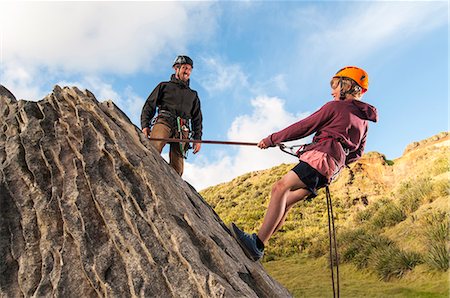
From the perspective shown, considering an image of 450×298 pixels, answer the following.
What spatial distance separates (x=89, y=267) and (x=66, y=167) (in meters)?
1.50

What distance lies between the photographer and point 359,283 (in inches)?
525

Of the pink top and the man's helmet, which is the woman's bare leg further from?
the man's helmet

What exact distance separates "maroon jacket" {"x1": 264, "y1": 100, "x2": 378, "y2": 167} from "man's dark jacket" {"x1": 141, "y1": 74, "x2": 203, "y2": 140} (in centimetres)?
303

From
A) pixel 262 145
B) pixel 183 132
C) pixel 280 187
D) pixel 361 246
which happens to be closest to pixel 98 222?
pixel 280 187

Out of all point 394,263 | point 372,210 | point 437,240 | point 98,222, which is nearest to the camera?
point 98,222

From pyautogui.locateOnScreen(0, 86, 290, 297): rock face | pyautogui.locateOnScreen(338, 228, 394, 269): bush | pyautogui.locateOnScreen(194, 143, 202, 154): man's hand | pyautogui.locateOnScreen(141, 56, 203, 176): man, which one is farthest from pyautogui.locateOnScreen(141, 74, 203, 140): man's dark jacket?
pyautogui.locateOnScreen(338, 228, 394, 269): bush

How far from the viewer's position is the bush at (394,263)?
13.0 meters

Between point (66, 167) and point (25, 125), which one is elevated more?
point (25, 125)

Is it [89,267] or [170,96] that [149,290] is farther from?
[170,96]

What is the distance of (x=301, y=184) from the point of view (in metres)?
5.91

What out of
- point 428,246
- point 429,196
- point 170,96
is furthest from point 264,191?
point 170,96

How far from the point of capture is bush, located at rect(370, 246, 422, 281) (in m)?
13.0

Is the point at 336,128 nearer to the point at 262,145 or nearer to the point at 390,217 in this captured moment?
the point at 262,145

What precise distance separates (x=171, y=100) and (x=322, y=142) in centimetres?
375
